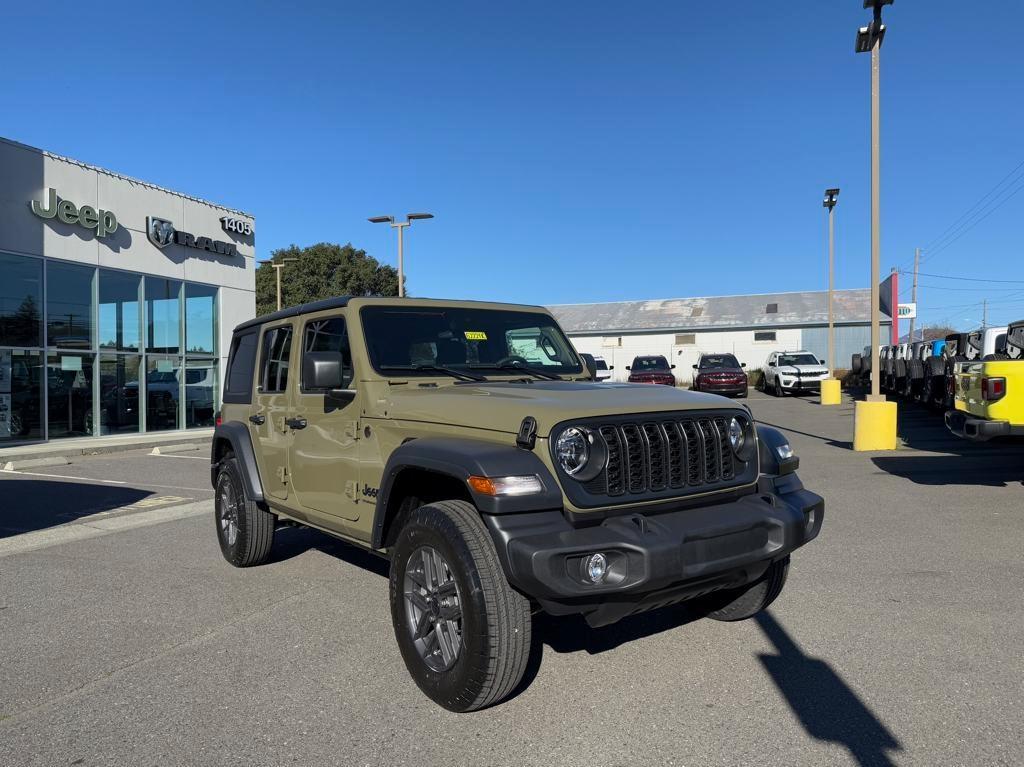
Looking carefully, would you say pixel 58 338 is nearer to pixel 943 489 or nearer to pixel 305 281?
pixel 943 489

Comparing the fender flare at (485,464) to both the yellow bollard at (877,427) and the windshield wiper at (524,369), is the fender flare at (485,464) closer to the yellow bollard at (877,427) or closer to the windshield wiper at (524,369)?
the windshield wiper at (524,369)

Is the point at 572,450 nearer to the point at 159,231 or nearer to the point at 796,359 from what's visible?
the point at 159,231

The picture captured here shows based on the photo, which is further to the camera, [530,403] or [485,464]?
[530,403]

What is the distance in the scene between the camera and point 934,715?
10.6ft

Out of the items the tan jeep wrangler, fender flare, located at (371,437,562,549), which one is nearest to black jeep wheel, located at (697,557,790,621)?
the tan jeep wrangler

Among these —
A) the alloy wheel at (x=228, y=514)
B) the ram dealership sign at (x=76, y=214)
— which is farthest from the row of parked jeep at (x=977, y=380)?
the ram dealership sign at (x=76, y=214)

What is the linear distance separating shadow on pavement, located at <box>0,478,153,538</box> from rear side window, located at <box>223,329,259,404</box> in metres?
2.87

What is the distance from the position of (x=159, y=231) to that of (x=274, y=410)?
50.7ft

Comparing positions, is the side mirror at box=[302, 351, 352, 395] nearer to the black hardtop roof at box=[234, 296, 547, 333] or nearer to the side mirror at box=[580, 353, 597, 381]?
the black hardtop roof at box=[234, 296, 547, 333]

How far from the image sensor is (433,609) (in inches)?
136

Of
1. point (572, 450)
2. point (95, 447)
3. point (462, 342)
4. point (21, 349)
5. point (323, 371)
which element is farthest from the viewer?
point (21, 349)

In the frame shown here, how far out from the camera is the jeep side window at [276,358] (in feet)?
17.4

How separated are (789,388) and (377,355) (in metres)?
26.9

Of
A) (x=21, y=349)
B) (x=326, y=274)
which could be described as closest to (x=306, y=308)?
(x=21, y=349)
